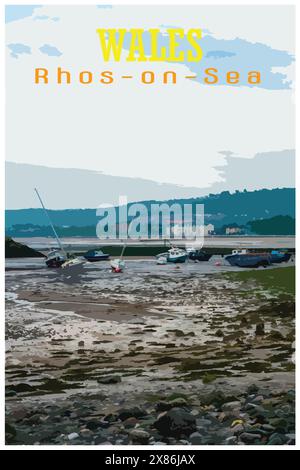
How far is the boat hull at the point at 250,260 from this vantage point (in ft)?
146

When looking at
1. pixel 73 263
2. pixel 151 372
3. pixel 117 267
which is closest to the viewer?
pixel 151 372

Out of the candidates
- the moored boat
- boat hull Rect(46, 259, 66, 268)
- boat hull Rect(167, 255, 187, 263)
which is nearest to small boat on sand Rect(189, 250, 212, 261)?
boat hull Rect(167, 255, 187, 263)

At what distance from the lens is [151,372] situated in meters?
12.3

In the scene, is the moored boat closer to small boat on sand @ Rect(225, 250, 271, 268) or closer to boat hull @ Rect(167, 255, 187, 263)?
boat hull @ Rect(167, 255, 187, 263)

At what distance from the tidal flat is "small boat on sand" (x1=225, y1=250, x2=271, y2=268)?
21.8m

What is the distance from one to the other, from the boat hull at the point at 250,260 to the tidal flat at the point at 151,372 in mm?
21791

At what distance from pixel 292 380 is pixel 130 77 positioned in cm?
782

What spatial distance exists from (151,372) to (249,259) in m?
34.3

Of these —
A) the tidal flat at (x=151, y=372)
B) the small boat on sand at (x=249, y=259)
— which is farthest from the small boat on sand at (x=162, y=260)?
the tidal flat at (x=151, y=372)

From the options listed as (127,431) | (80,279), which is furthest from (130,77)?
(80,279)

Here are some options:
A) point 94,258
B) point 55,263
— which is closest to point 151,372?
point 55,263

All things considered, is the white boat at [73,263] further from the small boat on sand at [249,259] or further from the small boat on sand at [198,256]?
the small boat on sand at [249,259]

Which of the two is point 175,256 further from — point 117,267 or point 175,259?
point 117,267
